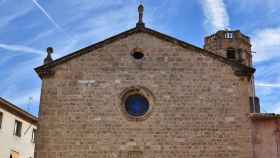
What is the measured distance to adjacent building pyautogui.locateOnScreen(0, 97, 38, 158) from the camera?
24.8 meters

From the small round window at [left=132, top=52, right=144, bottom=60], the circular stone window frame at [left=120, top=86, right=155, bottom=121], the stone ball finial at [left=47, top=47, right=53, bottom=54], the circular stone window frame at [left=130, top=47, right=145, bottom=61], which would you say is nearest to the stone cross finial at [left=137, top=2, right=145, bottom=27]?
the circular stone window frame at [left=130, top=47, right=145, bottom=61]

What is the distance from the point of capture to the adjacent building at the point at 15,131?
24766 mm

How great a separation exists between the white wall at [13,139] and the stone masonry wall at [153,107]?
9436 mm

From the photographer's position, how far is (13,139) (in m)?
26.0

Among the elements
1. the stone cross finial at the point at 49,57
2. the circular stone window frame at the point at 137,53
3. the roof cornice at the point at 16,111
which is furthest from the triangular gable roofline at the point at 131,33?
the roof cornice at the point at 16,111

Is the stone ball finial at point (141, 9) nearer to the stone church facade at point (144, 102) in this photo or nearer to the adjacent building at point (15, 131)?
the stone church facade at point (144, 102)

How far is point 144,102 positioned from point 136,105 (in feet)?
1.04

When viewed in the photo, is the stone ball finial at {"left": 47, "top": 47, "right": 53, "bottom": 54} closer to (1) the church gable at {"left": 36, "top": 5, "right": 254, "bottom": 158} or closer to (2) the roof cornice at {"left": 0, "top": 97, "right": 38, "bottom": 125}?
(1) the church gable at {"left": 36, "top": 5, "right": 254, "bottom": 158}

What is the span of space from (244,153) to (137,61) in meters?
5.09

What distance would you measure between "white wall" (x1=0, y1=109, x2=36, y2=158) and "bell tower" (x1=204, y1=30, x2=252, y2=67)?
1268 centimetres

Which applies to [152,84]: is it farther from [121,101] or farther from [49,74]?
[49,74]

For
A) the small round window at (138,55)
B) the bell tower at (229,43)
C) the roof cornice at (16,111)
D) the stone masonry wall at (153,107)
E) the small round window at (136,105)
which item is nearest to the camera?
the stone masonry wall at (153,107)

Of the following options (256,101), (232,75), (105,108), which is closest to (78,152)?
(105,108)

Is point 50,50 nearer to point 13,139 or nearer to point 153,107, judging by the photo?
point 153,107
